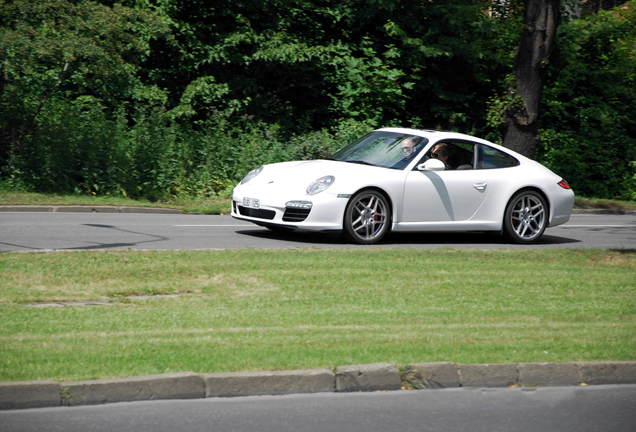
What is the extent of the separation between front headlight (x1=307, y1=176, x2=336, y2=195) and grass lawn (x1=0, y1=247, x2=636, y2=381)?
1.01 m

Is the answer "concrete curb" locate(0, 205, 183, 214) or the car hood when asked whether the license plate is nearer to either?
the car hood

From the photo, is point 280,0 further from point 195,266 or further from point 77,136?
point 195,266

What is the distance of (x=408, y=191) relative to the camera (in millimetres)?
10562

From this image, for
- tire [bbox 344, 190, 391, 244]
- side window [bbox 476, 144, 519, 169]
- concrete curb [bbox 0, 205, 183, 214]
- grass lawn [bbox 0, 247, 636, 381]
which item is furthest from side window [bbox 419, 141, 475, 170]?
concrete curb [bbox 0, 205, 183, 214]

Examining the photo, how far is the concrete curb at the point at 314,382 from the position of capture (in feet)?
15.0

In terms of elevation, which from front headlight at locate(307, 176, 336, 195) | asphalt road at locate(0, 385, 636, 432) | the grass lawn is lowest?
asphalt road at locate(0, 385, 636, 432)

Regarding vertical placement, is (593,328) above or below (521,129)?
below

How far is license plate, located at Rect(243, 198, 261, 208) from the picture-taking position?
10371 mm

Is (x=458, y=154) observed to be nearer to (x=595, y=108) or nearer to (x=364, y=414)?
(x=364, y=414)

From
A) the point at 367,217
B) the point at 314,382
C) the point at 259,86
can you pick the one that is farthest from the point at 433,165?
the point at 259,86

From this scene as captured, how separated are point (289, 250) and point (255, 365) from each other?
14.1 feet

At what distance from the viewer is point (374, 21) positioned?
21969 millimetres

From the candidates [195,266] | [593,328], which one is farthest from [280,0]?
[593,328]

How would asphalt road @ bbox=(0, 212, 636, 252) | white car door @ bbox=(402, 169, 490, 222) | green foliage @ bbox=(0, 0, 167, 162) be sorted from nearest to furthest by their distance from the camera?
asphalt road @ bbox=(0, 212, 636, 252) < white car door @ bbox=(402, 169, 490, 222) < green foliage @ bbox=(0, 0, 167, 162)
